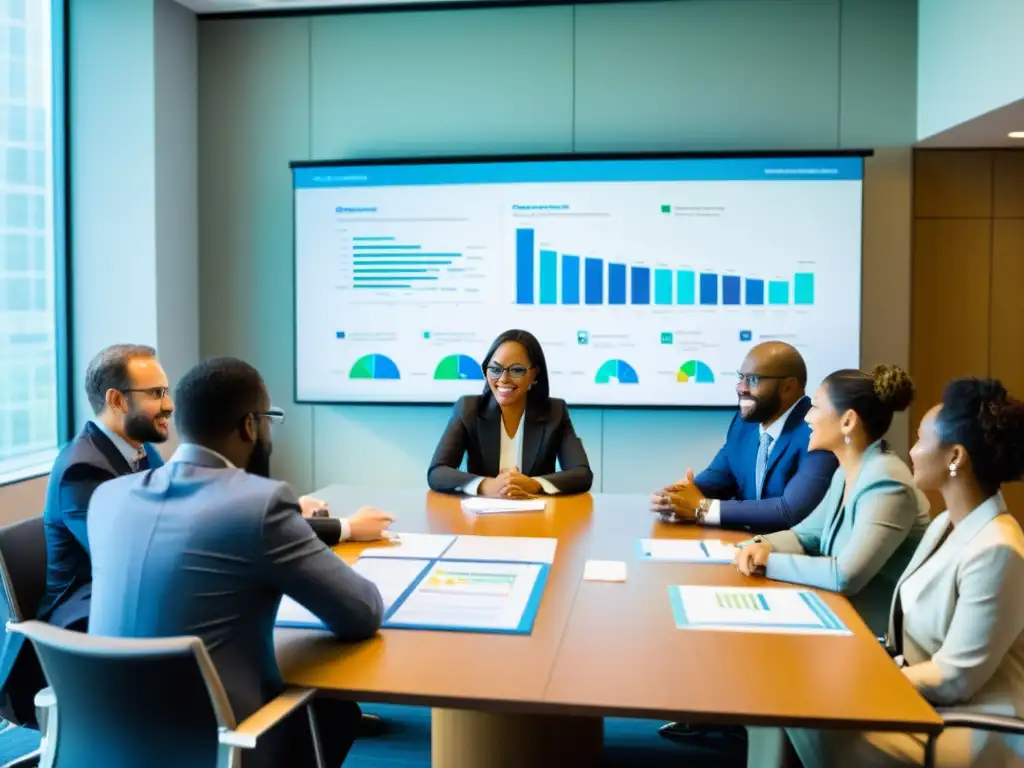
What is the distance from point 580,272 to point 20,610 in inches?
135

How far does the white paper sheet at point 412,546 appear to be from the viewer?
275 cm

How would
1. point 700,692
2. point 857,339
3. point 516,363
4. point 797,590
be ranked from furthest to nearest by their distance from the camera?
point 857,339
point 516,363
point 797,590
point 700,692

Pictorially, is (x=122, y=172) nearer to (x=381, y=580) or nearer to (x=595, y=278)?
(x=595, y=278)

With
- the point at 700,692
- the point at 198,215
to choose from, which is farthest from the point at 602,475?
the point at 700,692

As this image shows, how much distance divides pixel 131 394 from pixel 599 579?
143 cm

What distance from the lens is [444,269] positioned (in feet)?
17.5

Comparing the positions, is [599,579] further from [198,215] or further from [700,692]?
[198,215]

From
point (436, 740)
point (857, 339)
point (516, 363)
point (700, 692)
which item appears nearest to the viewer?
point (700, 692)

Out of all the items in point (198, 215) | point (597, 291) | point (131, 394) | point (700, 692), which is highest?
point (198, 215)

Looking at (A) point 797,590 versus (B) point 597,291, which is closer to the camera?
(A) point 797,590

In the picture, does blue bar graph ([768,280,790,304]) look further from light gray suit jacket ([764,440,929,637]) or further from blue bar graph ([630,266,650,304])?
light gray suit jacket ([764,440,929,637])

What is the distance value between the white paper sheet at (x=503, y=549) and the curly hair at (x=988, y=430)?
1129 mm

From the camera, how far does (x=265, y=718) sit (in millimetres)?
1715

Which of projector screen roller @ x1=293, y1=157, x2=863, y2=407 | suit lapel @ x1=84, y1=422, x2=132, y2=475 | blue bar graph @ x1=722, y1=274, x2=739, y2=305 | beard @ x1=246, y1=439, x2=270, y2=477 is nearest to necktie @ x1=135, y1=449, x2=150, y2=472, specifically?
suit lapel @ x1=84, y1=422, x2=132, y2=475
